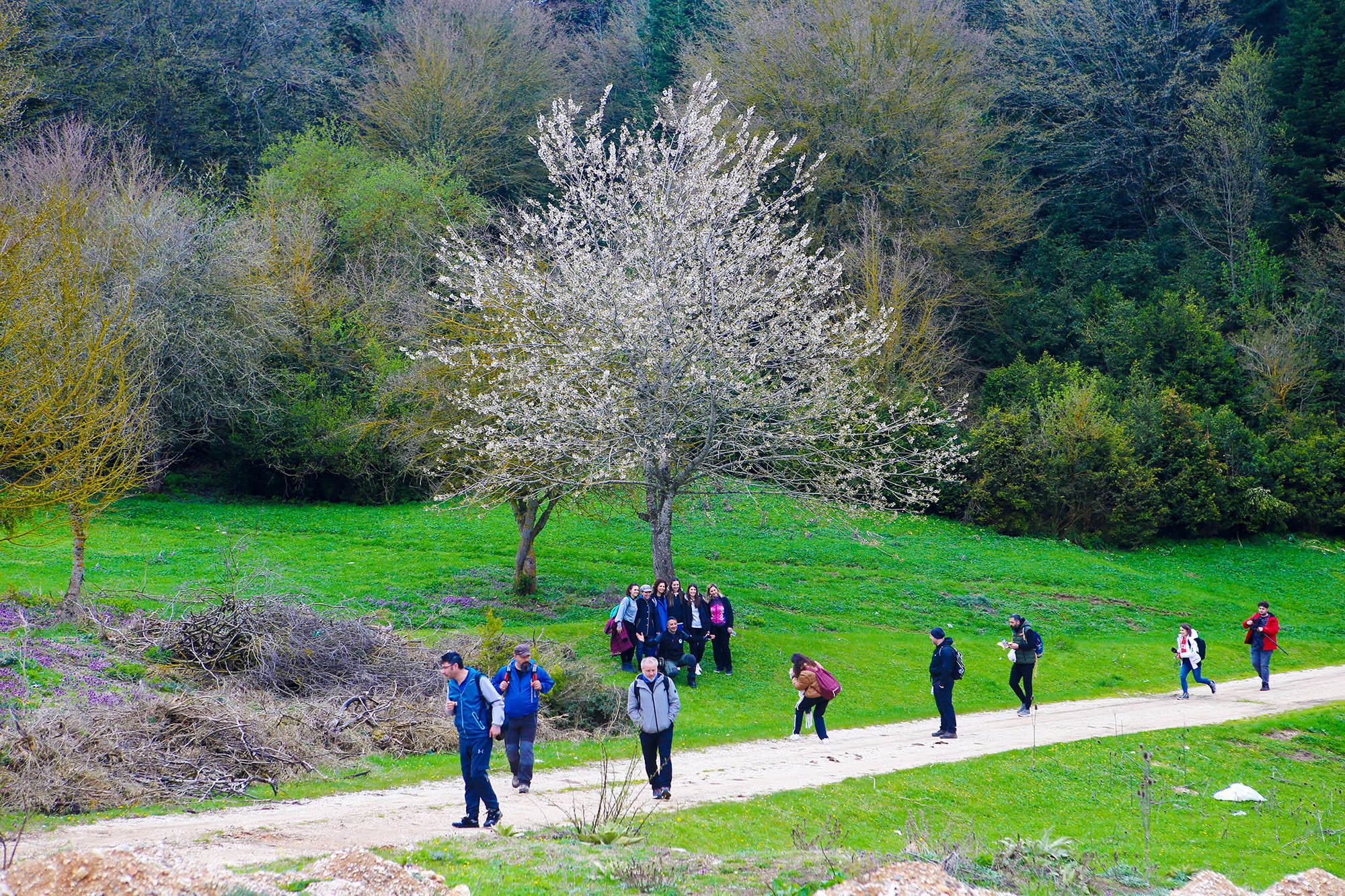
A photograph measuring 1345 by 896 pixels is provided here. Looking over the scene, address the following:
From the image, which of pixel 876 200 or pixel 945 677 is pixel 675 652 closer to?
pixel 945 677

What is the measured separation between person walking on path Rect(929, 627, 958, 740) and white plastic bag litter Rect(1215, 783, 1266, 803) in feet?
12.1

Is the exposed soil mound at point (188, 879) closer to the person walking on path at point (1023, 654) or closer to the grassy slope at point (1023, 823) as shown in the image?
the grassy slope at point (1023, 823)

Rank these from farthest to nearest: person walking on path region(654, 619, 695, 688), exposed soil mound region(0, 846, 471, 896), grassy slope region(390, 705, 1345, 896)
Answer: person walking on path region(654, 619, 695, 688) < grassy slope region(390, 705, 1345, 896) < exposed soil mound region(0, 846, 471, 896)

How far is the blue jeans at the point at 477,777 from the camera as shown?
955 cm

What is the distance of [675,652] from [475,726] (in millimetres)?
8329

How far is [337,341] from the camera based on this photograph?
36.5 m

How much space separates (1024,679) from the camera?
56.6ft

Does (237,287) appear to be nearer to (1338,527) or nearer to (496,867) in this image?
(496,867)

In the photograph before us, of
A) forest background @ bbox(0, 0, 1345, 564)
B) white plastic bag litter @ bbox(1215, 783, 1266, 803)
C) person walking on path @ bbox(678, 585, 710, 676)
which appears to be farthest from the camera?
forest background @ bbox(0, 0, 1345, 564)

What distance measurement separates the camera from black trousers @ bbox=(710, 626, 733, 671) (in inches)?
733

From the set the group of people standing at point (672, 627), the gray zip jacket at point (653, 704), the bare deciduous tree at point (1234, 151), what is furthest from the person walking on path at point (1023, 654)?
the bare deciduous tree at point (1234, 151)

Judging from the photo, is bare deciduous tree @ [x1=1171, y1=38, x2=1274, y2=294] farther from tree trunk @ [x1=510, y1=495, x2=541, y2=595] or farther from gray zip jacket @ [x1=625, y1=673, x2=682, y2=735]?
gray zip jacket @ [x1=625, y1=673, x2=682, y2=735]

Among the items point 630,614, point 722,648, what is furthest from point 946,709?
point 630,614

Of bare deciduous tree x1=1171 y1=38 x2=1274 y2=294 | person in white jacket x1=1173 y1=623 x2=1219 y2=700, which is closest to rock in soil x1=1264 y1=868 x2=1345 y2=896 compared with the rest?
person in white jacket x1=1173 y1=623 x2=1219 y2=700
